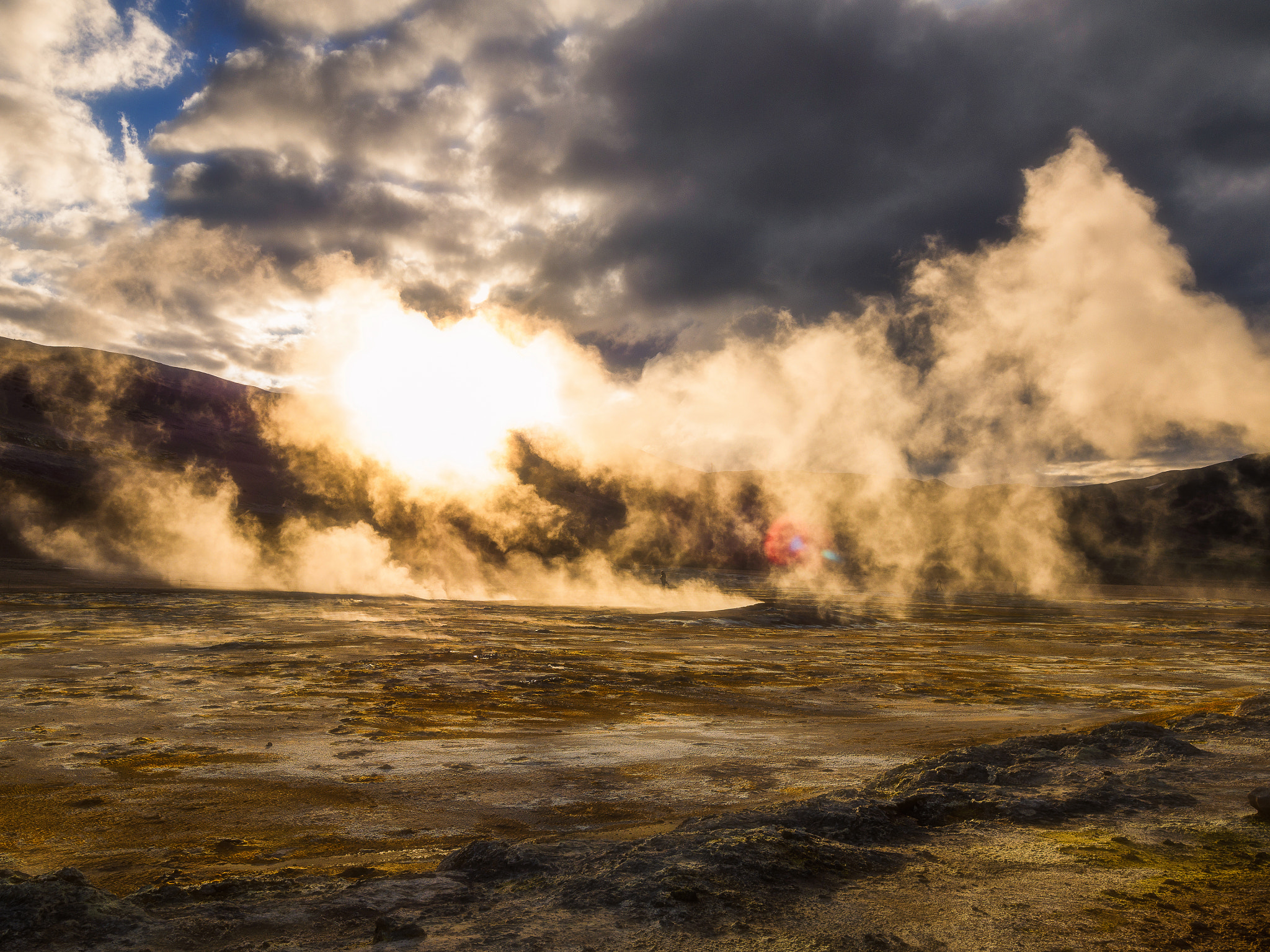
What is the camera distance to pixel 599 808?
646cm

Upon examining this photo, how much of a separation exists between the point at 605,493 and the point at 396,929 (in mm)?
125172

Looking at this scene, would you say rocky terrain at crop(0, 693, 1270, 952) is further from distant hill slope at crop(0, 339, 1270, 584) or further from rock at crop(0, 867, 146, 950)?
distant hill slope at crop(0, 339, 1270, 584)

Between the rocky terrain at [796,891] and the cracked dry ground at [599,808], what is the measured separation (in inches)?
0.7

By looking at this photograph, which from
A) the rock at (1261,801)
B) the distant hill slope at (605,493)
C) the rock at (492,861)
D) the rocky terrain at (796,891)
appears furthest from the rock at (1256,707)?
the distant hill slope at (605,493)

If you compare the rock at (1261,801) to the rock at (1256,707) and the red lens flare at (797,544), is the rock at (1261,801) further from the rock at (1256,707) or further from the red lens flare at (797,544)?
the red lens flare at (797,544)

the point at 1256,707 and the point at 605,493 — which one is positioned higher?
the point at 605,493

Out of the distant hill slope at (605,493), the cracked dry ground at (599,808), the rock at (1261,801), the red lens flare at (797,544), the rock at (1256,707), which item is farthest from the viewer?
the red lens flare at (797,544)

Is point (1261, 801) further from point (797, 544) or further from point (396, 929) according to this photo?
point (797, 544)

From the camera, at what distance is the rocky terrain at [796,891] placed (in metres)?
3.10

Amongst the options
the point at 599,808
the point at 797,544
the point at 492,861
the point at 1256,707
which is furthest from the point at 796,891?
the point at 797,544

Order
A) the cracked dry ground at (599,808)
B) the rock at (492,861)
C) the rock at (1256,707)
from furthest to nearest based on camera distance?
the rock at (1256,707) → the rock at (492,861) → the cracked dry ground at (599,808)

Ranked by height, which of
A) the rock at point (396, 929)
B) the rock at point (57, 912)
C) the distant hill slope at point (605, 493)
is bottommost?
the rock at point (396, 929)

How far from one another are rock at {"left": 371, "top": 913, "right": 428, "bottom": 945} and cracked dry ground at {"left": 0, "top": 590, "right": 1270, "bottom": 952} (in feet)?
0.07

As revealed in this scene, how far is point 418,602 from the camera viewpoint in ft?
119
